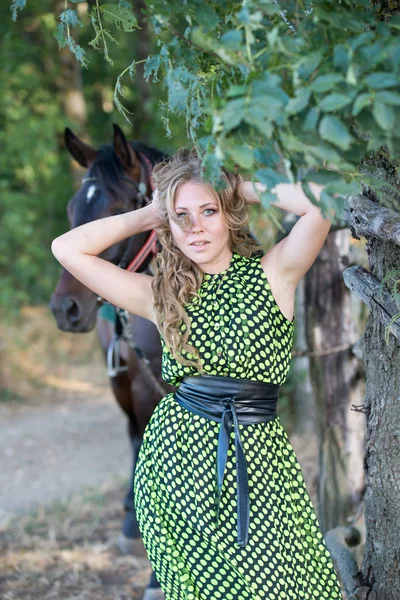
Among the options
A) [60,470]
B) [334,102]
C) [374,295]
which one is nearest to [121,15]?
[334,102]

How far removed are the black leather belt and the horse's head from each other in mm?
1345

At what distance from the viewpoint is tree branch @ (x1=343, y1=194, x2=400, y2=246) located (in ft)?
6.05

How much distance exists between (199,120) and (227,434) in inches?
36.0

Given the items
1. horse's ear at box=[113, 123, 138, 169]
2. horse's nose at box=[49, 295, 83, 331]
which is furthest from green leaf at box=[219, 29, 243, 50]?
horse's nose at box=[49, 295, 83, 331]

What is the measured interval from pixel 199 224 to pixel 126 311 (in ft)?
4.66

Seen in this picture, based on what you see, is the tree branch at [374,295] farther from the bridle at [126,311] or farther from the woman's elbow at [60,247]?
the bridle at [126,311]

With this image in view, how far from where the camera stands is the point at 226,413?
1994mm

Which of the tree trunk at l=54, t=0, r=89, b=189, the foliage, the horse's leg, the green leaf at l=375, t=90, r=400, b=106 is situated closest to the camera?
the green leaf at l=375, t=90, r=400, b=106

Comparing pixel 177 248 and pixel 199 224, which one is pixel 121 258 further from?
pixel 199 224

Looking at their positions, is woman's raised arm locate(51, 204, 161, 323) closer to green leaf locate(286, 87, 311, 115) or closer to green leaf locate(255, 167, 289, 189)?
green leaf locate(255, 167, 289, 189)

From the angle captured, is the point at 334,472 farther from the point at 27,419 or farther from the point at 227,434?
the point at 27,419

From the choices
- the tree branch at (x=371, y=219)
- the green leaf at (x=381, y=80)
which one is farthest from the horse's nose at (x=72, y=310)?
the green leaf at (x=381, y=80)

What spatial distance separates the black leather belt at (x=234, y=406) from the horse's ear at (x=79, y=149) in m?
1.84

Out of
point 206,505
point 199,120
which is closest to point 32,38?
point 199,120
